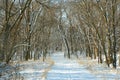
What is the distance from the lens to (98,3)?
30.3 m

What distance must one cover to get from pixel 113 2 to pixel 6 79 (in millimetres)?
14444

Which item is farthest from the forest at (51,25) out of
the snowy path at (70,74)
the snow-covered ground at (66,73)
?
the snowy path at (70,74)

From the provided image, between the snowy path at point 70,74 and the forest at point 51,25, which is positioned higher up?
the forest at point 51,25

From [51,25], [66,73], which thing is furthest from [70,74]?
[51,25]

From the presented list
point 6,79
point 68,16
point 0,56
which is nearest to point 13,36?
point 0,56

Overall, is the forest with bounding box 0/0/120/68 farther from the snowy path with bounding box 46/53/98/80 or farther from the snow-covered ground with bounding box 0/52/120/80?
the snowy path with bounding box 46/53/98/80

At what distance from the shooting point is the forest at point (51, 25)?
26.6 m

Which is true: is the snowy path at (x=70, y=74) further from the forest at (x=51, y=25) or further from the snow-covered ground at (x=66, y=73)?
the forest at (x=51, y=25)

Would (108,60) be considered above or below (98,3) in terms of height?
below

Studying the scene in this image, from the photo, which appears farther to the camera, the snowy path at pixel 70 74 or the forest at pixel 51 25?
the forest at pixel 51 25

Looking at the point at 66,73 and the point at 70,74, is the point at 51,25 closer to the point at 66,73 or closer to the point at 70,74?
the point at 66,73

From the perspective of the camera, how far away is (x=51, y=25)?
59.0m

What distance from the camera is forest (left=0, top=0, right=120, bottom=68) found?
26641 mm

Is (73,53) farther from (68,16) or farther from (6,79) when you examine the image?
(6,79)
